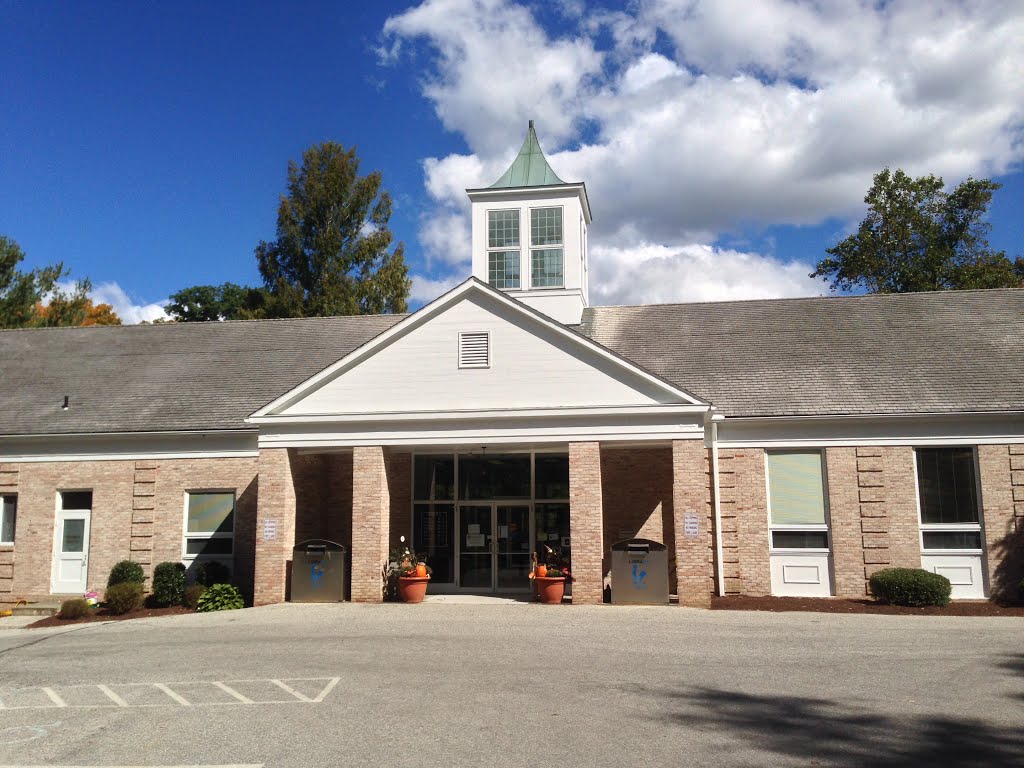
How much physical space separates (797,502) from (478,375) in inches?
306

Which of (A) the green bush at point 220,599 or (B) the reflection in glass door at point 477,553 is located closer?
(A) the green bush at point 220,599

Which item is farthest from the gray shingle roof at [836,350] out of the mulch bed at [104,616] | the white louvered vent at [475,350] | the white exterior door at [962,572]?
the mulch bed at [104,616]

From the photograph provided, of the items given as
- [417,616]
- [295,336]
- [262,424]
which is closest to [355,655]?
[417,616]

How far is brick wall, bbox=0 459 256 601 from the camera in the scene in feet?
71.6

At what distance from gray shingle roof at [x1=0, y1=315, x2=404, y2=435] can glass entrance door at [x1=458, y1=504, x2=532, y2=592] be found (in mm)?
5314

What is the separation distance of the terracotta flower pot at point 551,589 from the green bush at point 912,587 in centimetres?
650

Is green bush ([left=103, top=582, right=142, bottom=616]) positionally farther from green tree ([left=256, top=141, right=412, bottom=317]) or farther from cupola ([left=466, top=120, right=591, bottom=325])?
green tree ([left=256, top=141, right=412, bottom=317])

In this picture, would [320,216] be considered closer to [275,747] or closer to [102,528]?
[102,528]

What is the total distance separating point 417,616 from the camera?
16.5 meters

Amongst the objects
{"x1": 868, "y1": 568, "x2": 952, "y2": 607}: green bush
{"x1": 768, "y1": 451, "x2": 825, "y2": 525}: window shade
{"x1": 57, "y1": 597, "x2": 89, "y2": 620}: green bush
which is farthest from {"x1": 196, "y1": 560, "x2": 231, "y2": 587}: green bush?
{"x1": 868, "y1": 568, "x2": 952, "y2": 607}: green bush

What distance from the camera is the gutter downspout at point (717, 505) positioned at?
769 inches

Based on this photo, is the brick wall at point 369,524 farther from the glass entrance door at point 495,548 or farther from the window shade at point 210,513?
the window shade at point 210,513

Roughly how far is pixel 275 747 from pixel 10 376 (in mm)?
22023

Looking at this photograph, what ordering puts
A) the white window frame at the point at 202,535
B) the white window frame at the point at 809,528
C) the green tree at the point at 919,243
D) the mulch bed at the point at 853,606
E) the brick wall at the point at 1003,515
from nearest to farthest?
the mulch bed at the point at 853,606, the brick wall at the point at 1003,515, the white window frame at the point at 809,528, the white window frame at the point at 202,535, the green tree at the point at 919,243
